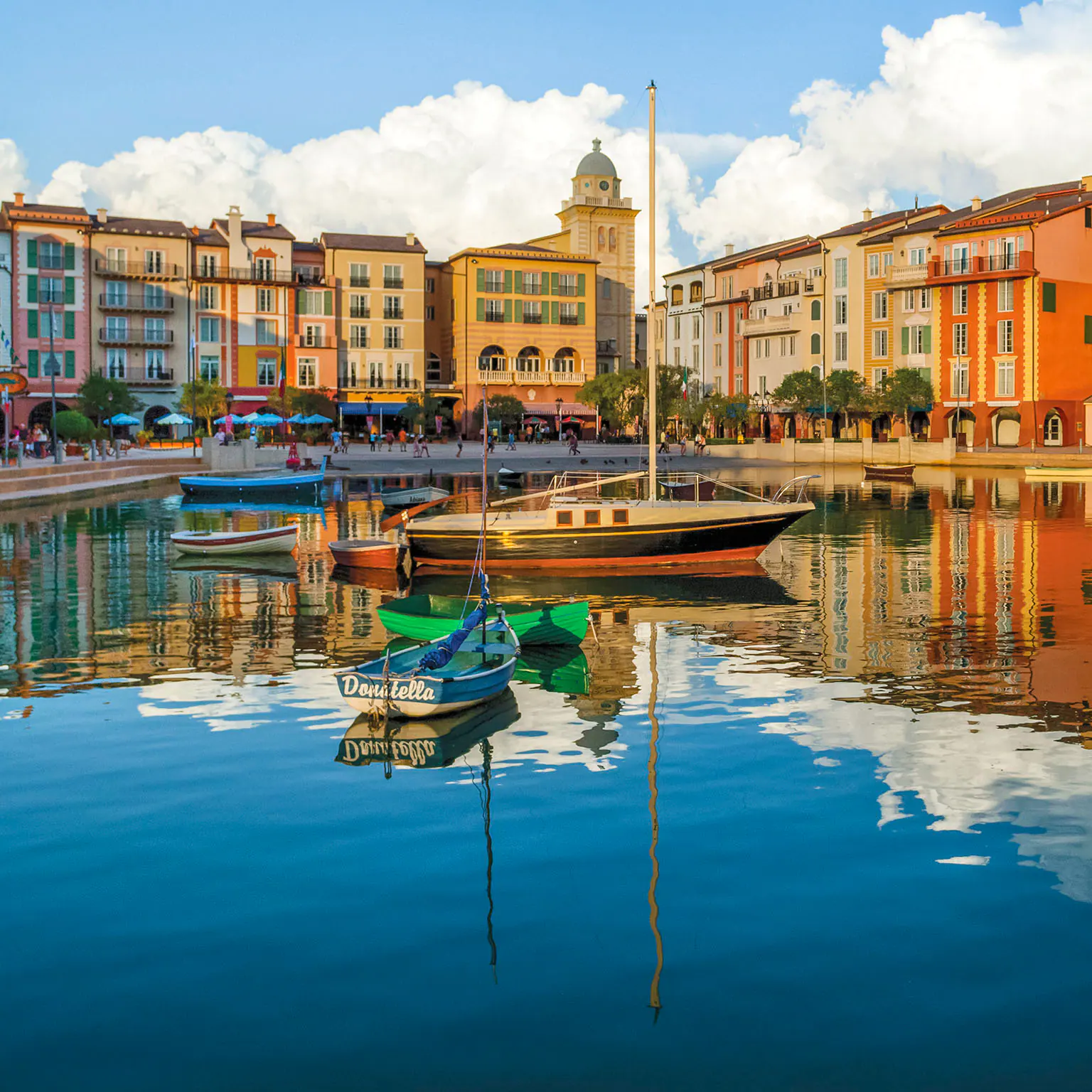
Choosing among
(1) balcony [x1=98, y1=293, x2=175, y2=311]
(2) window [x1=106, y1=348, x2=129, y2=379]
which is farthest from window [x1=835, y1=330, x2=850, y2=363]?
(2) window [x1=106, y1=348, x2=129, y2=379]

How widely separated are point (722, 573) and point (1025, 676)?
12471mm

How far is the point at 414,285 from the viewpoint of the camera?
355 feet

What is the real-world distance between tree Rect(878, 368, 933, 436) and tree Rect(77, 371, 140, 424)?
51.1m

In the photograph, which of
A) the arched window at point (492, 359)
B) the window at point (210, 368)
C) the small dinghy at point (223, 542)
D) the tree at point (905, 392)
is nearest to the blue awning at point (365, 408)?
the arched window at point (492, 359)

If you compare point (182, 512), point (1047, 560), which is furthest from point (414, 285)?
point (1047, 560)

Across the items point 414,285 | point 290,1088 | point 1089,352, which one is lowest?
point 290,1088

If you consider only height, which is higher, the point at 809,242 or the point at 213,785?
the point at 809,242

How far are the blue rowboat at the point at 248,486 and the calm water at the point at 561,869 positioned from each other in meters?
33.7

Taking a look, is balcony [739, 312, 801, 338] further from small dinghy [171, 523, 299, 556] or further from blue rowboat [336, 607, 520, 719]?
blue rowboat [336, 607, 520, 719]

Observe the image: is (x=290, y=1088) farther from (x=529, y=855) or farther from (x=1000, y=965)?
(x=1000, y=965)

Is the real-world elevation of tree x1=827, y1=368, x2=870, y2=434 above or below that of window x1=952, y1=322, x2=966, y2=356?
below

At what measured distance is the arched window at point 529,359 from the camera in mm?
112438

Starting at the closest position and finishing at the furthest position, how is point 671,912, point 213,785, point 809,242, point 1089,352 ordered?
point 671,912
point 213,785
point 1089,352
point 809,242

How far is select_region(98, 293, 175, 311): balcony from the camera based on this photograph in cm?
9669
